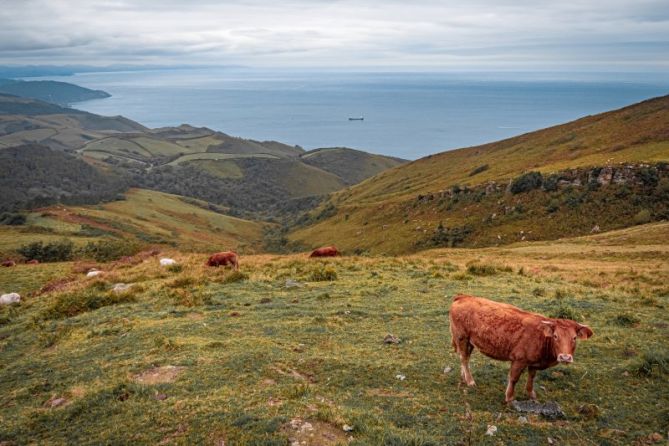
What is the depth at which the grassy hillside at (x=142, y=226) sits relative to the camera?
62.5 meters

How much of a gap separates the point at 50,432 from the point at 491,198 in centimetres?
6606

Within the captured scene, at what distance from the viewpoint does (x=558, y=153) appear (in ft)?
286

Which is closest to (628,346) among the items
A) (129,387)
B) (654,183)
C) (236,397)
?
(236,397)

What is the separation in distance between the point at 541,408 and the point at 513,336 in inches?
52.1

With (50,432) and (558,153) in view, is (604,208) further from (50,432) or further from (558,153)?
(50,432)

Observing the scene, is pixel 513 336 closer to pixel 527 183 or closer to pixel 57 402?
pixel 57 402

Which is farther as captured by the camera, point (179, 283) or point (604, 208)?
point (604, 208)

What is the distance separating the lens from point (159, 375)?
11.0 metres

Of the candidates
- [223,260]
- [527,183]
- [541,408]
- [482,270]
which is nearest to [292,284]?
[223,260]

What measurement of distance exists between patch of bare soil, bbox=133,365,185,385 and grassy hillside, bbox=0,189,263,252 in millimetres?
39361

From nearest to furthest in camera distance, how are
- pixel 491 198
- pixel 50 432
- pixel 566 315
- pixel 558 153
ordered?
pixel 50 432 < pixel 566 315 < pixel 491 198 < pixel 558 153

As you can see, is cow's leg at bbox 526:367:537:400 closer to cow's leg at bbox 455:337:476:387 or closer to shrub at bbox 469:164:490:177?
cow's leg at bbox 455:337:476:387

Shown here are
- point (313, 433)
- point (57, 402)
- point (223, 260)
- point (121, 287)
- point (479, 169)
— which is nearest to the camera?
point (313, 433)

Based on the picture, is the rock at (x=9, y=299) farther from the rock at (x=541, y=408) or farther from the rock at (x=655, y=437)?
the rock at (x=655, y=437)
